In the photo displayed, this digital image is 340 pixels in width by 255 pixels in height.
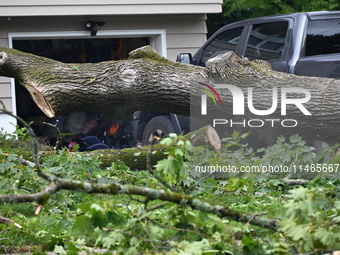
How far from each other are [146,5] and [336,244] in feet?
28.6

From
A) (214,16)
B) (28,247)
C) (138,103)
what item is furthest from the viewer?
(214,16)

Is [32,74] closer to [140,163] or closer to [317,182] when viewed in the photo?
[140,163]

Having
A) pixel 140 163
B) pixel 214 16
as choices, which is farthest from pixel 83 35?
pixel 214 16

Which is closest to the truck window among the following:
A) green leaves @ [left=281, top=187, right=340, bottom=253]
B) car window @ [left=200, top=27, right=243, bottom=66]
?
car window @ [left=200, top=27, right=243, bottom=66]

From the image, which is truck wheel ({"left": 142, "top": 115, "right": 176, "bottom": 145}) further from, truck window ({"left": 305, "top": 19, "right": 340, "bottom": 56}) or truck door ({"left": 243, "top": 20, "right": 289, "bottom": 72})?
truck window ({"left": 305, "top": 19, "right": 340, "bottom": 56})

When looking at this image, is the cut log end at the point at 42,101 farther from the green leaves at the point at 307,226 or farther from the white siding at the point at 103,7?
the white siding at the point at 103,7

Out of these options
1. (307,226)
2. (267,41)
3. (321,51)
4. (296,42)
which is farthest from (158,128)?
(307,226)

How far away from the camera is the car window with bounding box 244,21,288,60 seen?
345 inches

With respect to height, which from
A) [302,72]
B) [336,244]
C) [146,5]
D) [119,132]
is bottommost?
[119,132]

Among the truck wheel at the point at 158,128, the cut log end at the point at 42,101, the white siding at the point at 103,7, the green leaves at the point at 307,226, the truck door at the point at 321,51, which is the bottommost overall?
the truck wheel at the point at 158,128

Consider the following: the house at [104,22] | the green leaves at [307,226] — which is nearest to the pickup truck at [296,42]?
the house at [104,22]

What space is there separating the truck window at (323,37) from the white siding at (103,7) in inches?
133

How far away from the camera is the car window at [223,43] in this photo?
9602mm

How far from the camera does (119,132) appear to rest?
12.2 meters
